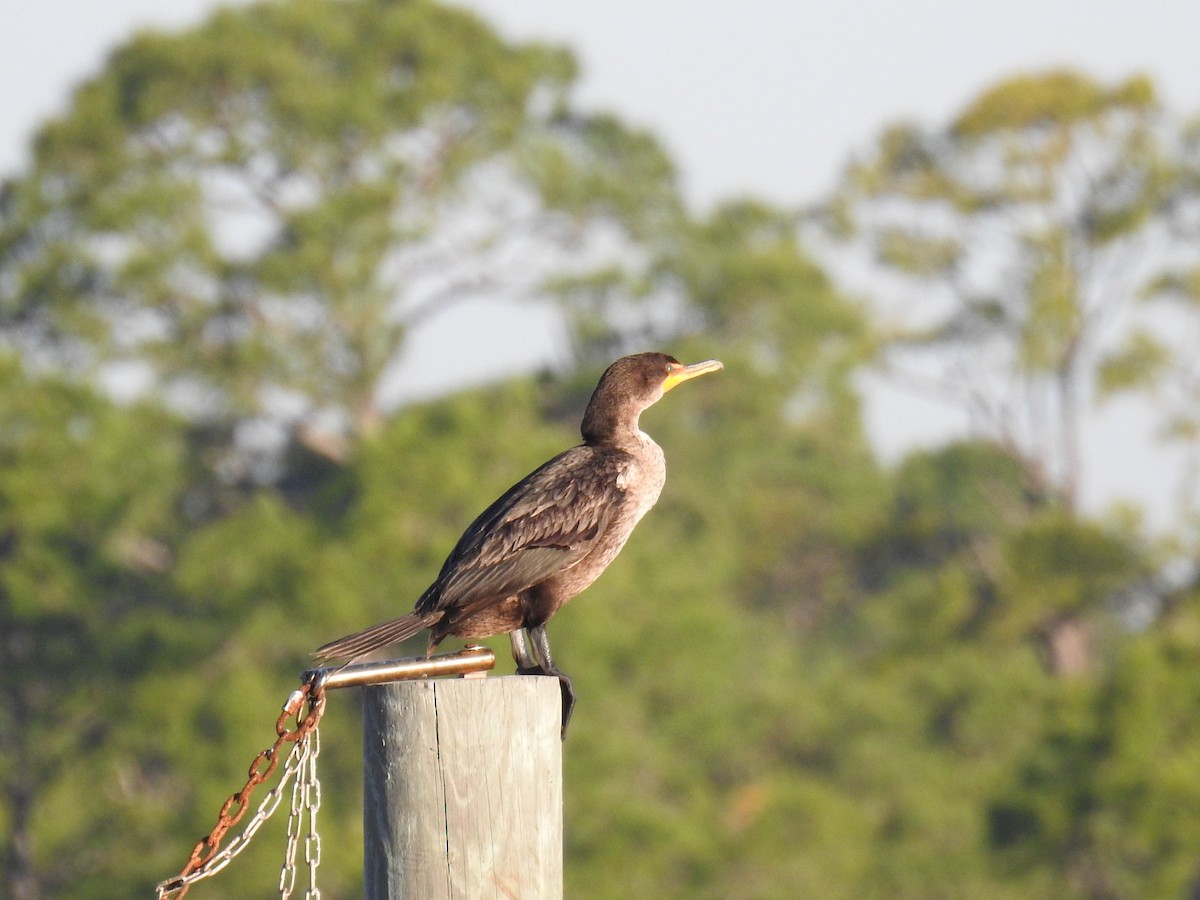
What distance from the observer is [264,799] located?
479 cm

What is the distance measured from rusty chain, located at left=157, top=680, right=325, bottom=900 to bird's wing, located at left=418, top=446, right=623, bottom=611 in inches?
42.7

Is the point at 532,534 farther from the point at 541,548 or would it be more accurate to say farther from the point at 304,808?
the point at 304,808

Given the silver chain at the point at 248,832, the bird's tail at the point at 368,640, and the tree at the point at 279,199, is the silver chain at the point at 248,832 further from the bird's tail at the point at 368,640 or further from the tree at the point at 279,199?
the tree at the point at 279,199

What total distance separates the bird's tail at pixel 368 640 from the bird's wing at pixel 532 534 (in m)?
0.16

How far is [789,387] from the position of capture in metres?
41.5

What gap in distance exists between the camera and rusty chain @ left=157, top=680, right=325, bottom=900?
4688 millimetres

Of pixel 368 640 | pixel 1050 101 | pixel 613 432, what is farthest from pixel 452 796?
pixel 1050 101

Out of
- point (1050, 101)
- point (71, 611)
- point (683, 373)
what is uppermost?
point (1050, 101)

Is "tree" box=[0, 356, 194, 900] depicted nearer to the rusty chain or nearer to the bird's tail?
the bird's tail

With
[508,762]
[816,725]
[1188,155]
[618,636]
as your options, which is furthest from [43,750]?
[508,762]

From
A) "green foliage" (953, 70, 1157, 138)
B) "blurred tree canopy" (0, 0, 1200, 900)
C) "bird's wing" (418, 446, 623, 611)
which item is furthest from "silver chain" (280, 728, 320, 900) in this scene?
"green foliage" (953, 70, 1157, 138)

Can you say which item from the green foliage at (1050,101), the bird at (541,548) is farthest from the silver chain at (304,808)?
the green foliage at (1050,101)

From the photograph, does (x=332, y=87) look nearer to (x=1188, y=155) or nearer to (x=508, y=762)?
(x=1188, y=155)

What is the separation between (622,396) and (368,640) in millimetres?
1620
